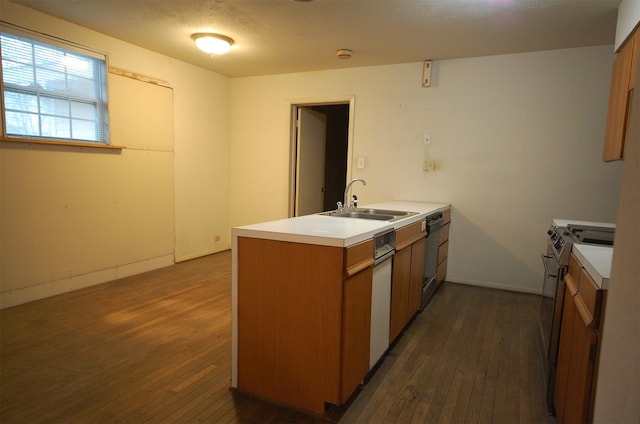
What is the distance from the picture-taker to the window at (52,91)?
2.96 metres

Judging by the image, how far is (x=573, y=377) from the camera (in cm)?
145

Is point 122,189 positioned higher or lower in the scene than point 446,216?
higher

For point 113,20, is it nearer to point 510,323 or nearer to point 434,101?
point 434,101

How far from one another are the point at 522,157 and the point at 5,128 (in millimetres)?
4586

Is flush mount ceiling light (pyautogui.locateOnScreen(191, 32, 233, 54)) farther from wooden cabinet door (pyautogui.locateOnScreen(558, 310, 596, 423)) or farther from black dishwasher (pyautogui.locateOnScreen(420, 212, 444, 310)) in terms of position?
wooden cabinet door (pyautogui.locateOnScreen(558, 310, 596, 423))

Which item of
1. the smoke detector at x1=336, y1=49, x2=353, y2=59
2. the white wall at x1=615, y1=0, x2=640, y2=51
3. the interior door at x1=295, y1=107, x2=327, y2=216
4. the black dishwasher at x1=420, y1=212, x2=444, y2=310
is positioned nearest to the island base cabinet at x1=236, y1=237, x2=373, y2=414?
the black dishwasher at x1=420, y1=212, x2=444, y2=310

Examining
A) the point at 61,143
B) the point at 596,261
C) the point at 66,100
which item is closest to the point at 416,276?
the point at 596,261

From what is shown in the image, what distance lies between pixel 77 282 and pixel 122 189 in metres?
0.99

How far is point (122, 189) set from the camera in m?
3.86

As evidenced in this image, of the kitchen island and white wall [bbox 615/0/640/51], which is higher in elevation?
white wall [bbox 615/0/640/51]

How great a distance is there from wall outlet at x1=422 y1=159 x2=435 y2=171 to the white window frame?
327 cm

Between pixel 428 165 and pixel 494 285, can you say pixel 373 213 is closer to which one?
pixel 428 165

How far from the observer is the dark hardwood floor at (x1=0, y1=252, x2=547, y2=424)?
1.84m

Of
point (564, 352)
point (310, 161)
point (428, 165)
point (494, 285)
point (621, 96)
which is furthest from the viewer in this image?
point (310, 161)
